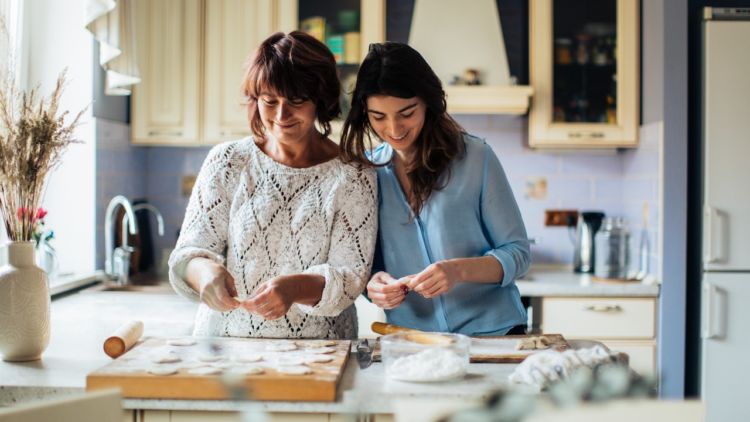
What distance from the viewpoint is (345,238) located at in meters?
1.78

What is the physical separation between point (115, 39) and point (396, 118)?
64.1 inches

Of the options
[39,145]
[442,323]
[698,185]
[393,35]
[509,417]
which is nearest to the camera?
[509,417]

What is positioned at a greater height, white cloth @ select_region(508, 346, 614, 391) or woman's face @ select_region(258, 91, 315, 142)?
woman's face @ select_region(258, 91, 315, 142)

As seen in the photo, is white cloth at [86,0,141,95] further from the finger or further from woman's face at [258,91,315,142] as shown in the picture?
the finger

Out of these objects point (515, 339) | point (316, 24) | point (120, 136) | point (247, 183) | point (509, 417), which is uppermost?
point (316, 24)

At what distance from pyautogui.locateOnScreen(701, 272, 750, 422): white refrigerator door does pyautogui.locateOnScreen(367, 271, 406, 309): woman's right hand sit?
1.91 m

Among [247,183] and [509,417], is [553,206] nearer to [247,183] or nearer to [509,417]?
[247,183]

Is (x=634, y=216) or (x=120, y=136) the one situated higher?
(x=120, y=136)

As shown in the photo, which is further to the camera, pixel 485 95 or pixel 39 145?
pixel 485 95

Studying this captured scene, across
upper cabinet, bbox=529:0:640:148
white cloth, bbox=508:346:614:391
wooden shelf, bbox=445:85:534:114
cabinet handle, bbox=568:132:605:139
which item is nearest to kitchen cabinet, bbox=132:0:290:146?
wooden shelf, bbox=445:85:534:114

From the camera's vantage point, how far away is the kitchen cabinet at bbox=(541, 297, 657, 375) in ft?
10.7

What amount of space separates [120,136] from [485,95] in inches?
61.9

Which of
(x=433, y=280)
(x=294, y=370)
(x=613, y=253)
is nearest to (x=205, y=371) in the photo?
(x=294, y=370)

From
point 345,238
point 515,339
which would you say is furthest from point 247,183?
point 515,339
